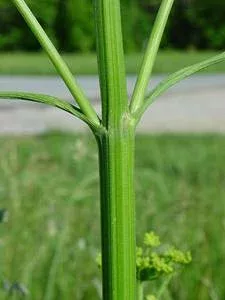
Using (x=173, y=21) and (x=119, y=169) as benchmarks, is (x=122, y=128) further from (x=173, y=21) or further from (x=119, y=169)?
(x=173, y=21)

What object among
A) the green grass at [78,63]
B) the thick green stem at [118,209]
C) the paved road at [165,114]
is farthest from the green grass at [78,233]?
the green grass at [78,63]

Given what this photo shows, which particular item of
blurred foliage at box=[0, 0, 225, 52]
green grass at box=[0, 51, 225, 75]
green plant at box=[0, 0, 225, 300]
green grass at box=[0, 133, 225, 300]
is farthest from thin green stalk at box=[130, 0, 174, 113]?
blurred foliage at box=[0, 0, 225, 52]

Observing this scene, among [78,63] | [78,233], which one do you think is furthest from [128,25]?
[78,233]

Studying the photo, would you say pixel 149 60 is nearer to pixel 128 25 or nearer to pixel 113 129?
pixel 113 129

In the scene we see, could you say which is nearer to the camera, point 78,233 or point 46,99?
point 46,99

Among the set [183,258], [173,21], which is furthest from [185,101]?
[173,21]

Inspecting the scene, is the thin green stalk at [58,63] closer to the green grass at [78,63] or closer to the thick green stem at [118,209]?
the thick green stem at [118,209]
